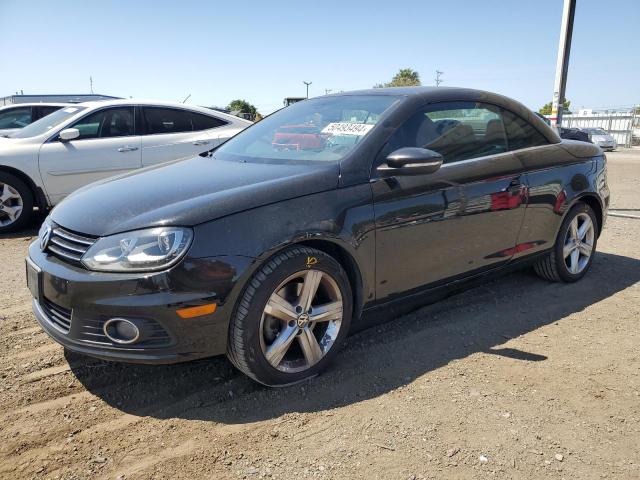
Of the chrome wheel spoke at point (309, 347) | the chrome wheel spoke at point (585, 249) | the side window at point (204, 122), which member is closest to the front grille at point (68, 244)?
the chrome wheel spoke at point (309, 347)

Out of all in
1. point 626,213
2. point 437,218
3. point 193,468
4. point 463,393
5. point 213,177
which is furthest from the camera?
point 626,213

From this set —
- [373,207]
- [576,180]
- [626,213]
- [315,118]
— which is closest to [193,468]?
[373,207]

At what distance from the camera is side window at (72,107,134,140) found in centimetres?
666

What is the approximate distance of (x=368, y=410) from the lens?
8.55 ft

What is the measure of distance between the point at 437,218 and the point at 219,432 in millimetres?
1771

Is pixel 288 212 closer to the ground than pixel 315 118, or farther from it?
closer to the ground

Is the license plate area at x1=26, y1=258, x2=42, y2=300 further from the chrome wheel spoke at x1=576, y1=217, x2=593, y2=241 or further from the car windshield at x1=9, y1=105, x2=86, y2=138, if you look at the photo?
the car windshield at x1=9, y1=105, x2=86, y2=138

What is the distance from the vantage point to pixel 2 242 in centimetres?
596

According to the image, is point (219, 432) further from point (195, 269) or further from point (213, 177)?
point (213, 177)

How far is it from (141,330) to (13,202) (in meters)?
4.99

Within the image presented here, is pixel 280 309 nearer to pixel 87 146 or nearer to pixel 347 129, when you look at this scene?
pixel 347 129

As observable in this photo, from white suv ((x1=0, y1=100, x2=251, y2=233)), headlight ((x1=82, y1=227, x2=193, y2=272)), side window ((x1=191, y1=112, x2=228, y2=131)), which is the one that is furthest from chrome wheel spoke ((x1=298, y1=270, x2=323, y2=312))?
side window ((x1=191, y1=112, x2=228, y2=131))

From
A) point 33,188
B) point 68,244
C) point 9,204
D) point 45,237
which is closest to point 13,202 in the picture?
point 9,204

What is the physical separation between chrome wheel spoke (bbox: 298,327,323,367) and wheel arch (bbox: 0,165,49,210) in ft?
16.5
